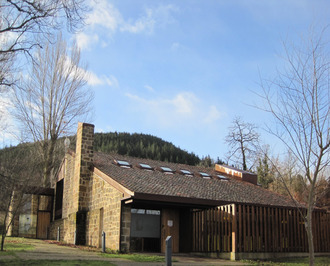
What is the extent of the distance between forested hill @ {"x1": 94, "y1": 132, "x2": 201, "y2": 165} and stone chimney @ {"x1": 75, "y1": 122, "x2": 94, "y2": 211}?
808 inches

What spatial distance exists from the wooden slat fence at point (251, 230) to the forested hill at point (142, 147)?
25287mm

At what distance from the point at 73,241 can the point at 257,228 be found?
8.93m

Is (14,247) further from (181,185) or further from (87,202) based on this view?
(181,185)

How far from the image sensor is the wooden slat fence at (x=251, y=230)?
1470cm

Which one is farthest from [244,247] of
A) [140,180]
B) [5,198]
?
[5,198]

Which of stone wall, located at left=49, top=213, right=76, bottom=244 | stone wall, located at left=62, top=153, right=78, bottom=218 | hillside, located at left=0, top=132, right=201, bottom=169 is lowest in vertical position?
stone wall, located at left=49, top=213, right=76, bottom=244

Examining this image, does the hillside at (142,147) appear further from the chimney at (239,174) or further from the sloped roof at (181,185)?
the sloped roof at (181,185)

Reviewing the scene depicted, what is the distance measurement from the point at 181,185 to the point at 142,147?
87.2 ft

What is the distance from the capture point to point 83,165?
1922 centimetres

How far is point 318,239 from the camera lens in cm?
1700

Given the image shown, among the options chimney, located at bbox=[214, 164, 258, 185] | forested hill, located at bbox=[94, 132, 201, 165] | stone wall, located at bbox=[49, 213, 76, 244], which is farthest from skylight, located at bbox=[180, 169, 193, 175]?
forested hill, located at bbox=[94, 132, 201, 165]

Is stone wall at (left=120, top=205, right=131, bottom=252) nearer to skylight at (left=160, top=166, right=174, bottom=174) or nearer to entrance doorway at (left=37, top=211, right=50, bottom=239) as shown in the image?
skylight at (left=160, top=166, right=174, bottom=174)

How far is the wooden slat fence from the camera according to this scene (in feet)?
48.2

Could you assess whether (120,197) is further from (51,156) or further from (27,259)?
(51,156)
